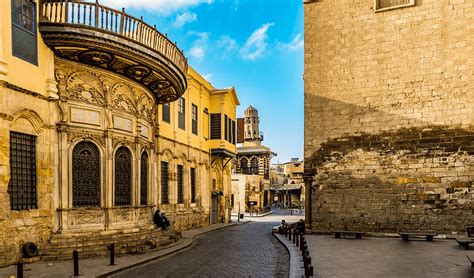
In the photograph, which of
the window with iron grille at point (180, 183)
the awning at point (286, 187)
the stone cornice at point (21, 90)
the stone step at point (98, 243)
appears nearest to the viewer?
the stone cornice at point (21, 90)

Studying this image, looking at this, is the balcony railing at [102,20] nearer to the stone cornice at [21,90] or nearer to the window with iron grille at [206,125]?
the stone cornice at [21,90]

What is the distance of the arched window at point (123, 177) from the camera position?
13.9 metres

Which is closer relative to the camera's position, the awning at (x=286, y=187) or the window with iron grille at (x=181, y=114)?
the window with iron grille at (x=181, y=114)

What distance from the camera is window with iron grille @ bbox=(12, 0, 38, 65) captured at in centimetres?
1066

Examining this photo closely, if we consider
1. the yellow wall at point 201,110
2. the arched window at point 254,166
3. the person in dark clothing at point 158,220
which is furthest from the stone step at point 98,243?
the arched window at point 254,166

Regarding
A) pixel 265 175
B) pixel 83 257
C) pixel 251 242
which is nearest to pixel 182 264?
pixel 83 257

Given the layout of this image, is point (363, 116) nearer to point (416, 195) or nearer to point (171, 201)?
point (416, 195)

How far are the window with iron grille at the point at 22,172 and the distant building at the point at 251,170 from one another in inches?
884

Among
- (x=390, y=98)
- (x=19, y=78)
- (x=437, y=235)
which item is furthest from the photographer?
(x=390, y=98)

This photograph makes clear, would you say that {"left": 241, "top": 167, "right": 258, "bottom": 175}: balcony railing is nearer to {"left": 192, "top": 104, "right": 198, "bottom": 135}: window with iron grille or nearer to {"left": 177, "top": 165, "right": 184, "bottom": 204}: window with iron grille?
{"left": 192, "top": 104, "right": 198, "bottom": 135}: window with iron grille

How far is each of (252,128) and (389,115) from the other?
52.9 metres

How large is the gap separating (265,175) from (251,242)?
140 ft

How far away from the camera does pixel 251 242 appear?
1733 cm

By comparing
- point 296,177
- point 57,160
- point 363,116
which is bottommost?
point 296,177
